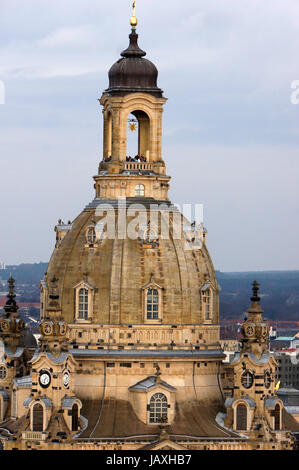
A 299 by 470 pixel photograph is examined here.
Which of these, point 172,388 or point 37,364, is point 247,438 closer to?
point 172,388

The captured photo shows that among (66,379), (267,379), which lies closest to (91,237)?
(66,379)

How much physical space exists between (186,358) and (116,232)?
37.4 ft

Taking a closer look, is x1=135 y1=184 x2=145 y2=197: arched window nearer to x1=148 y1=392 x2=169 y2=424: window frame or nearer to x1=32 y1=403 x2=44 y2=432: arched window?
x1=148 y1=392 x2=169 y2=424: window frame

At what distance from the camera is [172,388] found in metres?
144

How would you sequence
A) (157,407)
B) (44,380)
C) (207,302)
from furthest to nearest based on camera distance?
(207,302) < (157,407) < (44,380)

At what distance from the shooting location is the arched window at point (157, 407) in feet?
473

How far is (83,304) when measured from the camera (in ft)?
482

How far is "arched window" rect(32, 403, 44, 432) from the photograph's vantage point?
5556 inches

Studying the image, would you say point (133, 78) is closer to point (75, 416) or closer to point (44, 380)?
point (44, 380)

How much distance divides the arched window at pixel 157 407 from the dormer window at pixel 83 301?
831 centimetres

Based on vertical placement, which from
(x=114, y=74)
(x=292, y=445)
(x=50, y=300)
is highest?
(x=114, y=74)

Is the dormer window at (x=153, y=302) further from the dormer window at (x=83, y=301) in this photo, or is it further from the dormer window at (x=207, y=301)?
the dormer window at (x=83, y=301)

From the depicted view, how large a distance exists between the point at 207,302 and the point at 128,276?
684 cm

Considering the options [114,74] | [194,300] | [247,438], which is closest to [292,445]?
[247,438]
